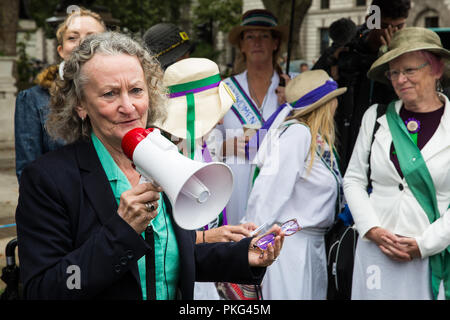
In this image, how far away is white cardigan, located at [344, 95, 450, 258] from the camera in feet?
10.0

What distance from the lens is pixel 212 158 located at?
11.1 ft

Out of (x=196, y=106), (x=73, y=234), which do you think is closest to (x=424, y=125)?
(x=196, y=106)

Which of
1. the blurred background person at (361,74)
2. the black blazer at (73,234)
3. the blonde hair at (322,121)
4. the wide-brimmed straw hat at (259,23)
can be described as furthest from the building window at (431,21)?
the black blazer at (73,234)

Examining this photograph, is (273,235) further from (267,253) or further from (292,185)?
(292,185)

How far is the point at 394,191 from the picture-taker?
3.22m

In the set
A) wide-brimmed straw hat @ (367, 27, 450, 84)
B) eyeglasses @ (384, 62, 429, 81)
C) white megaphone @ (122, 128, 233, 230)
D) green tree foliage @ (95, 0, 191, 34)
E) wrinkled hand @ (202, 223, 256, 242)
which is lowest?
wrinkled hand @ (202, 223, 256, 242)

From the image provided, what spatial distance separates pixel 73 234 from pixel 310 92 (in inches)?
92.3

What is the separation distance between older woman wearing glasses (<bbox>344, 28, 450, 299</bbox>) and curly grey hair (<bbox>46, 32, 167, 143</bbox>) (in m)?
Answer: 1.76

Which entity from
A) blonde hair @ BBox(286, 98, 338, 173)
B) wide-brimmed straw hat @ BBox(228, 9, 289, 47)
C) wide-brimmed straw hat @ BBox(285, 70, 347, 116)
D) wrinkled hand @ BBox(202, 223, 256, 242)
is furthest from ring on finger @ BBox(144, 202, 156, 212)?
wide-brimmed straw hat @ BBox(228, 9, 289, 47)

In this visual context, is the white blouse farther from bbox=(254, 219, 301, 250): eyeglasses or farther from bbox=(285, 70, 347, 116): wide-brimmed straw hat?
bbox=(254, 219, 301, 250): eyeglasses

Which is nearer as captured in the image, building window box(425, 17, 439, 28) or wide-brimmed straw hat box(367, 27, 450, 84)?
wide-brimmed straw hat box(367, 27, 450, 84)

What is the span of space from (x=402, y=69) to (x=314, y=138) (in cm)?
70

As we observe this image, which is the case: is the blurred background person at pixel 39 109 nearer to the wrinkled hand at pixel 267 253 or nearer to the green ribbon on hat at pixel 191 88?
the green ribbon on hat at pixel 191 88

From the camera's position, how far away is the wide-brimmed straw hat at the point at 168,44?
3.90 meters
